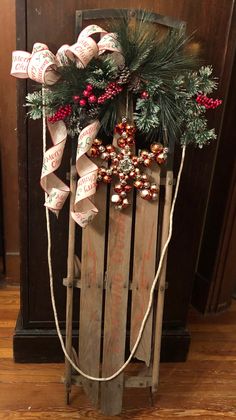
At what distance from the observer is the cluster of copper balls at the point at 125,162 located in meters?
1.18

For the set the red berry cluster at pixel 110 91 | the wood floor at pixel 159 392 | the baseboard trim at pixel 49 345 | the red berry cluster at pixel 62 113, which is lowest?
the wood floor at pixel 159 392

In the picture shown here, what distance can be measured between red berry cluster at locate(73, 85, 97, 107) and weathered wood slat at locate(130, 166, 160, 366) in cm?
28

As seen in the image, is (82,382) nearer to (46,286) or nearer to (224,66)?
(46,286)

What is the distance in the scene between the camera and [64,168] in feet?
4.65

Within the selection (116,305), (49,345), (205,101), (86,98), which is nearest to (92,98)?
(86,98)

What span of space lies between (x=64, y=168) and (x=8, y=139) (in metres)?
0.61

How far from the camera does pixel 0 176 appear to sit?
1955 millimetres

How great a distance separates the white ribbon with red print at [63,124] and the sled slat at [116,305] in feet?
0.37

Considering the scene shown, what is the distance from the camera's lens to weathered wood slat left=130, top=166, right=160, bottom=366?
1.28m

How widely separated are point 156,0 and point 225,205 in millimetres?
954

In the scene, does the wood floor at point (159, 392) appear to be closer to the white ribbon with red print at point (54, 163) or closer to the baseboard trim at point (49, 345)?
the baseboard trim at point (49, 345)

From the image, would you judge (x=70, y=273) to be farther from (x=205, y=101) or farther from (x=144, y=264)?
(x=205, y=101)

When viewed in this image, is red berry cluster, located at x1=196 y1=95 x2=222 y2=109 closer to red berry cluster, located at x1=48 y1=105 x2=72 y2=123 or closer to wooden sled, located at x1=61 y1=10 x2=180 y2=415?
wooden sled, located at x1=61 y1=10 x2=180 y2=415

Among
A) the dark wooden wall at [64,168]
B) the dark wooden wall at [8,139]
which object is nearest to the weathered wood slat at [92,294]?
the dark wooden wall at [64,168]
